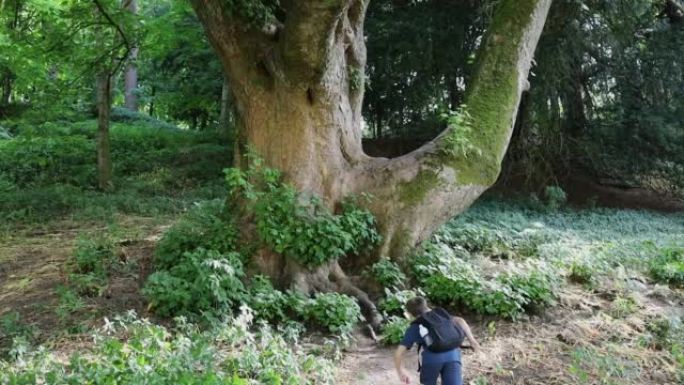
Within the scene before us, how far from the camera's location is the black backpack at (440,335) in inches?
167

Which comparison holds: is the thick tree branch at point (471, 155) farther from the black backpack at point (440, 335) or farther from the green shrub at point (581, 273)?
the black backpack at point (440, 335)

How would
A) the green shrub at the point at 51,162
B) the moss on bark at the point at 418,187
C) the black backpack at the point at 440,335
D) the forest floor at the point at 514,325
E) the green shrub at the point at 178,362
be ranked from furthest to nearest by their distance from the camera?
the green shrub at the point at 51,162, the moss on bark at the point at 418,187, the forest floor at the point at 514,325, the black backpack at the point at 440,335, the green shrub at the point at 178,362

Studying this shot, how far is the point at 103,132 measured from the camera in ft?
38.8

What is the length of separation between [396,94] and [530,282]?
7838mm

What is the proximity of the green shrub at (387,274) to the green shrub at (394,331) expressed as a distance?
85 cm

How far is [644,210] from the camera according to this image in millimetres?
13203

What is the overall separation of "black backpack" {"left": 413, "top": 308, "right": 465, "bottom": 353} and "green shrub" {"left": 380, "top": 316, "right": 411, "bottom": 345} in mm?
1407

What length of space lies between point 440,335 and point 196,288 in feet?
8.18

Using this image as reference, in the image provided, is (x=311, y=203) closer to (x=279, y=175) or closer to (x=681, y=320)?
(x=279, y=175)

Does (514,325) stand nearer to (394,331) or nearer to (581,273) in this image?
(394,331)

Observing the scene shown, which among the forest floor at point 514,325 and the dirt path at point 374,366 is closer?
the dirt path at point 374,366

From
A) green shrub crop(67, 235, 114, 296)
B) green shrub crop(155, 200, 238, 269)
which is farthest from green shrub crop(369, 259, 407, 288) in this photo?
green shrub crop(67, 235, 114, 296)

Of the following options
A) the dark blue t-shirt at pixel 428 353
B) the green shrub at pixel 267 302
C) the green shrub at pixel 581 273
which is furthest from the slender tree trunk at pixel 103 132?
the dark blue t-shirt at pixel 428 353

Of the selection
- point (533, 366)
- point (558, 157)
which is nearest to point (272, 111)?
point (533, 366)
